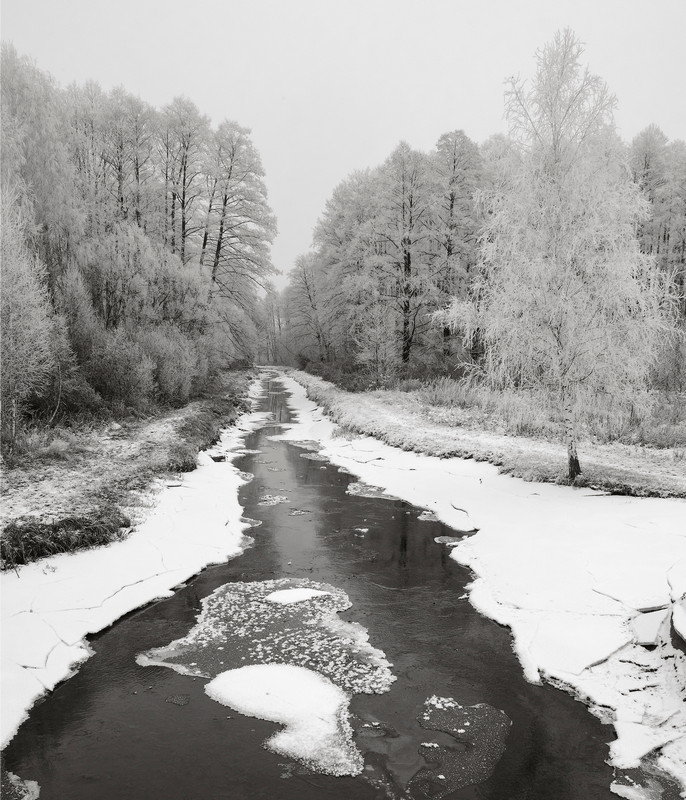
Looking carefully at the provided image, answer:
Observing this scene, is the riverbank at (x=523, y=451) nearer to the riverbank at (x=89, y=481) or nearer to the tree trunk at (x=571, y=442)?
the tree trunk at (x=571, y=442)

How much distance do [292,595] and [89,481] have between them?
5.17 meters

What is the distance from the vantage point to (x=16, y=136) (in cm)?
1434

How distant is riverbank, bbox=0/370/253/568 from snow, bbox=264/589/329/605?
2794 mm

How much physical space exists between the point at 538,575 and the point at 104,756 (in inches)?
219

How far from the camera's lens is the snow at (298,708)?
155 inches

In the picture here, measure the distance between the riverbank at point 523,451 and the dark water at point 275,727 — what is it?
446cm

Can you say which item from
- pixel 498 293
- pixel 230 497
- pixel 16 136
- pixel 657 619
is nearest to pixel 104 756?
pixel 657 619

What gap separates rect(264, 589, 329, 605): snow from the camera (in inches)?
256

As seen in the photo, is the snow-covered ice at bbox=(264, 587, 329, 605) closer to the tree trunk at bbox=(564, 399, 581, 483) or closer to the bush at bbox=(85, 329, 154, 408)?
the tree trunk at bbox=(564, 399, 581, 483)

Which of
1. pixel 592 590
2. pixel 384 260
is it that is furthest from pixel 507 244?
pixel 384 260

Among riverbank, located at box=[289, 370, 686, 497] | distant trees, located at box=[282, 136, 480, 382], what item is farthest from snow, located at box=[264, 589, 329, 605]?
distant trees, located at box=[282, 136, 480, 382]

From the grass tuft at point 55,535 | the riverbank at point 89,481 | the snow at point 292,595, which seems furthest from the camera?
the riverbank at point 89,481

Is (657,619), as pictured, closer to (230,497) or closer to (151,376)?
(230,497)

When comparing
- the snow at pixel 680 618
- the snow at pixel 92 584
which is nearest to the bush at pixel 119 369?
the snow at pixel 92 584
